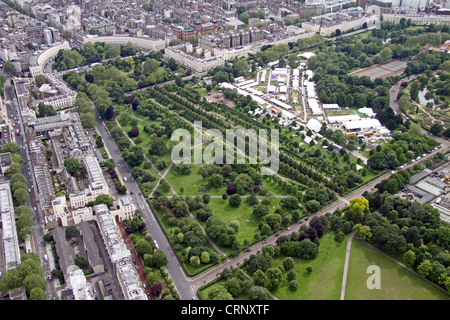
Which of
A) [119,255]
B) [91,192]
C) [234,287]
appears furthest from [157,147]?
[234,287]

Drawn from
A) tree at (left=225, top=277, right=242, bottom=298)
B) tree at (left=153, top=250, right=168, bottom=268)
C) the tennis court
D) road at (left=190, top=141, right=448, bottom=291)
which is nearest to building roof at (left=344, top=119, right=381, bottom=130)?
road at (left=190, top=141, right=448, bottom=291)

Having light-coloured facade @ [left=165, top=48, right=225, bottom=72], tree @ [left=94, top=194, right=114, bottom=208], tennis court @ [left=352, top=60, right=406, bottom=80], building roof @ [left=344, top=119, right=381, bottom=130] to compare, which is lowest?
tree @ [left=94, top=194, right=114, bottom=208]

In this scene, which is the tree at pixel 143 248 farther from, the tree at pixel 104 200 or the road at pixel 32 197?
the road at pixel 32 197

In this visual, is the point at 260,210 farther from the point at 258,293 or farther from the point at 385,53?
the point at 385,53

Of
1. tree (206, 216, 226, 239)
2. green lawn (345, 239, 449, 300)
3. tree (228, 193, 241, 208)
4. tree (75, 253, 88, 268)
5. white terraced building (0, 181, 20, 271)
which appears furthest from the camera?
tree (228, 193, 241, 208)

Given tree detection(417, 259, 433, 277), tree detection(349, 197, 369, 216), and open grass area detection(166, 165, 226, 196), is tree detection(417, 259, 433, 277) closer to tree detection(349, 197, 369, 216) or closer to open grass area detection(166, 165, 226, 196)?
tree detection(349, 197, 369, 216)

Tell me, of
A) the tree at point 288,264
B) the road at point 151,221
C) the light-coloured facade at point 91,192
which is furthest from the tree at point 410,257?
the light-coloured facade at point 91,192

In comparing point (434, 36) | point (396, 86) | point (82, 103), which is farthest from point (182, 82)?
point (434, 36)

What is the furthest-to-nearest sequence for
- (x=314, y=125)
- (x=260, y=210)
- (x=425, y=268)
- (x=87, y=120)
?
(x=314, y=125), (x=87, y=120), (x=260, y=210), (x=425, y=268)
